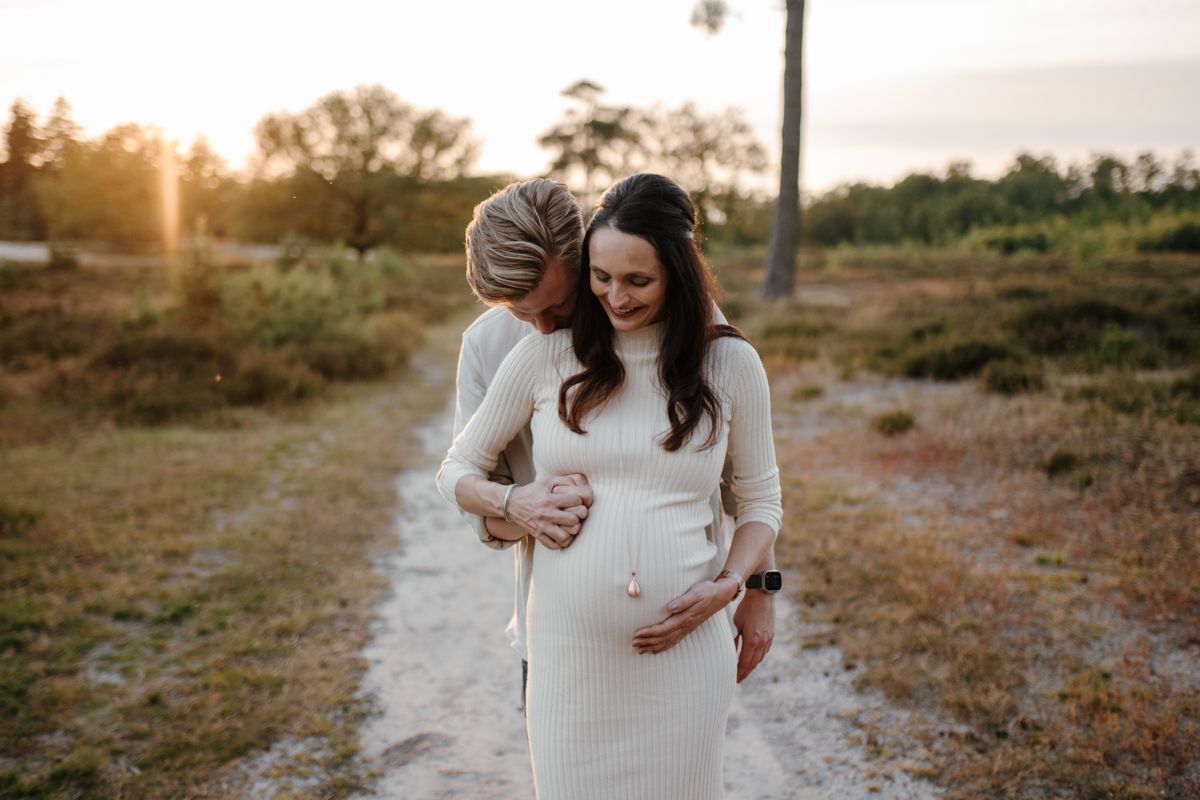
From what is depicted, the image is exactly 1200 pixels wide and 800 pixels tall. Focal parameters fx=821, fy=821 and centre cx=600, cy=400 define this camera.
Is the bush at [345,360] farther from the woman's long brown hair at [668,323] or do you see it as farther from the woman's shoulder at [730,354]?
the woman's shoulder at [730,354]

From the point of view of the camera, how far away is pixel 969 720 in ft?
11.5

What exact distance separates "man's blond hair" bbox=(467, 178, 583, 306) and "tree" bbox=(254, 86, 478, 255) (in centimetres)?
3764

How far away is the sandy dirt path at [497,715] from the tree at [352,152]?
35304mm

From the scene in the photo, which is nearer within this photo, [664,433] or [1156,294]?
[664,433]

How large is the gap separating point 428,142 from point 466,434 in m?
40.1

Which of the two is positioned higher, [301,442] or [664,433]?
[664,433]

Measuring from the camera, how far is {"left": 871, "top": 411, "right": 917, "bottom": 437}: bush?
7.68 meters

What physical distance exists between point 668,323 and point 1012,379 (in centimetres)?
774

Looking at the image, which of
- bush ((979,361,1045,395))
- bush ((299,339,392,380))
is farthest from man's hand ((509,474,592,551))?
bush ((299,339,392,380))

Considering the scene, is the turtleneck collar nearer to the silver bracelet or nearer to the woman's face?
the woman's face

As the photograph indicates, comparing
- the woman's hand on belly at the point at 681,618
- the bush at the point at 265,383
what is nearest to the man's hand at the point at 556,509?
the woman's hand on belly at the point at 681,618

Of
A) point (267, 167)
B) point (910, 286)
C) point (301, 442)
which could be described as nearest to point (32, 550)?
point (301, 442)

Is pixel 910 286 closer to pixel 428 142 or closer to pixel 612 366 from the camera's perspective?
pixel 612 366

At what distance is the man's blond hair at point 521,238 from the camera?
1.89 m
